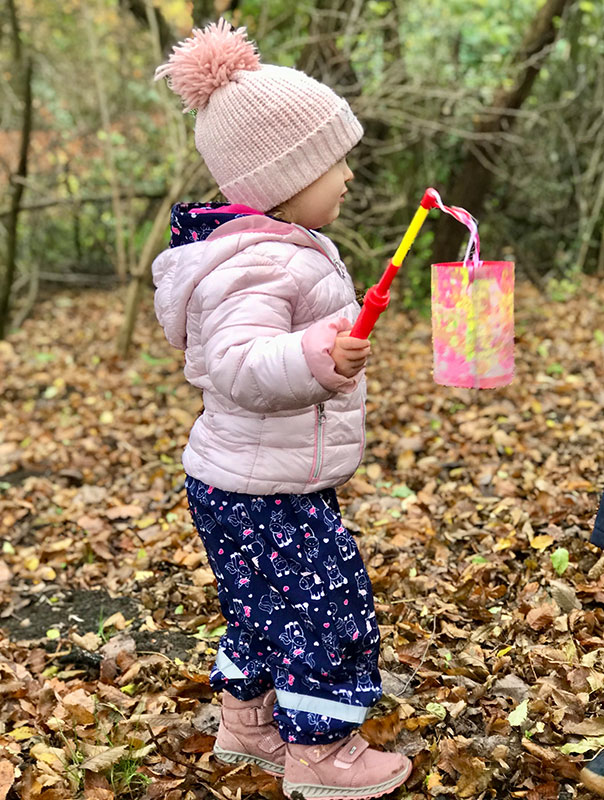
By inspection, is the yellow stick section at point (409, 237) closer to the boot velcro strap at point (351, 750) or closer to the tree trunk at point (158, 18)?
the boot velcro strap at point (351, 750)

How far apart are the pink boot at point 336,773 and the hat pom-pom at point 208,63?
1.79m

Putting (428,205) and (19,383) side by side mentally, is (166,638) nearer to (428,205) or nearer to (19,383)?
(428,205)

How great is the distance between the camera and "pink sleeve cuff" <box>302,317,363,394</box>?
1834 mm

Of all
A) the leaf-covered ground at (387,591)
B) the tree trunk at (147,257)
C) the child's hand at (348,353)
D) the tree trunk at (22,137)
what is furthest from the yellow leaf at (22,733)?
the tree trunk at (22,137)

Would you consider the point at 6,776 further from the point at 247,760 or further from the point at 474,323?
the point at 474,323

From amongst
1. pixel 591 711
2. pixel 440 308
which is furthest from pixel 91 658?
pixel 440 308

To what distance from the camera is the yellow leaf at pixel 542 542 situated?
358cm

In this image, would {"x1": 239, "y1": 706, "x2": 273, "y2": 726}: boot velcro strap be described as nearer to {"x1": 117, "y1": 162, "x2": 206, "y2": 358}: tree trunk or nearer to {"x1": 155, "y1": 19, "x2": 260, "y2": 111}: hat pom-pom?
{"x1": 155, "y1": 19, "x2": 260, "y2": 111}: hat pom-pom

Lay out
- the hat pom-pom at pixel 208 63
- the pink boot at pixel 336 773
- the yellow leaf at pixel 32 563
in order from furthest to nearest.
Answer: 1. the yellow leaf at pixel 32 563
2. the pink boot at pixel 336 773
3. the hat pom-pom at pixel 208 63

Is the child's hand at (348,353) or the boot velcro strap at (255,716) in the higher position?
the child's hand at (348,353)

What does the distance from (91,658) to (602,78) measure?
908 centimetres

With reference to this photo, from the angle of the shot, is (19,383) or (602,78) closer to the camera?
(19,383)

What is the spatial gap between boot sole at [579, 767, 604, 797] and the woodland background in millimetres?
156

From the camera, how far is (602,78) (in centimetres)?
975
